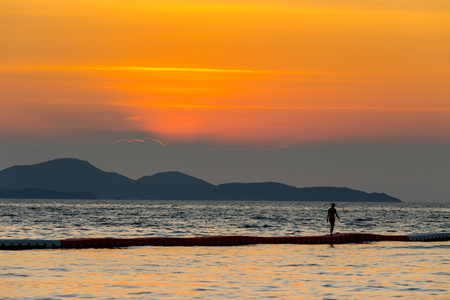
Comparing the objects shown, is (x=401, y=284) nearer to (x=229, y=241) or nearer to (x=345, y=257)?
(x=345, y=257)

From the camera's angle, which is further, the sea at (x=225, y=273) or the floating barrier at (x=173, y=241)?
the floating barrier at (x=173, y=241)

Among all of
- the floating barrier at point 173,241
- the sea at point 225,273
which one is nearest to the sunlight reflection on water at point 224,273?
the sea at point 225,273

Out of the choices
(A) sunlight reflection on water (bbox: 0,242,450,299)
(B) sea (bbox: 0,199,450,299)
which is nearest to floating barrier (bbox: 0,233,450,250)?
(B) sea (bbox: 0,199,450,299)

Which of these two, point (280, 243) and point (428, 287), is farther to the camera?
point (280, 243)

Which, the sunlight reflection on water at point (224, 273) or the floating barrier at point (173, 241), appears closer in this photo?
the sunlight reflection on water at point (224, 273)

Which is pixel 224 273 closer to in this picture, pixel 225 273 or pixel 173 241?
pixel 225 273

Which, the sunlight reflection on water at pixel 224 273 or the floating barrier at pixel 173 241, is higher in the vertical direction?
the floating barrier at pixel 173 241

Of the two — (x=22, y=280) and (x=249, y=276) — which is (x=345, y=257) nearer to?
(x=249, y=276)

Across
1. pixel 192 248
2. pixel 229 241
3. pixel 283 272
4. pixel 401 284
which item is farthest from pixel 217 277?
pixel 229 241

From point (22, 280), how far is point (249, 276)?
29.1ft

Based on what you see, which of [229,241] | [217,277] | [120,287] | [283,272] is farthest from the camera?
[229,241]

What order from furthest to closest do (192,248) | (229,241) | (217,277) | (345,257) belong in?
1. (229,241)
2. (192,248)
3. (345,257)
4. (217,277)

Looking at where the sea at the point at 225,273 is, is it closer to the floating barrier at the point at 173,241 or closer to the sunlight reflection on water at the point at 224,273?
the sunlight reflection on water at the point at 224,273

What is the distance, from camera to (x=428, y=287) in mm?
27125
